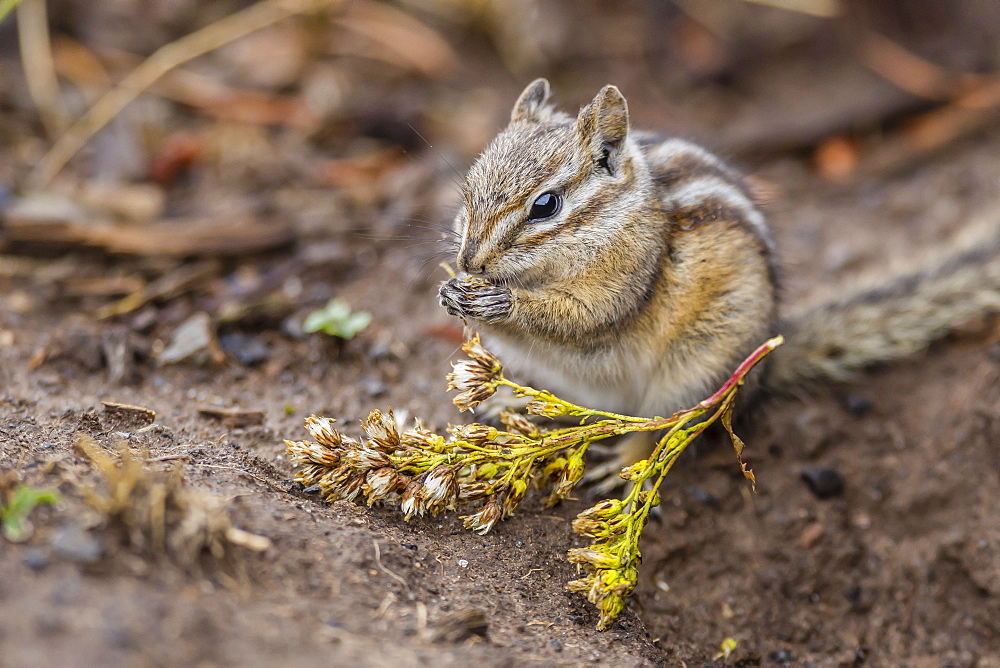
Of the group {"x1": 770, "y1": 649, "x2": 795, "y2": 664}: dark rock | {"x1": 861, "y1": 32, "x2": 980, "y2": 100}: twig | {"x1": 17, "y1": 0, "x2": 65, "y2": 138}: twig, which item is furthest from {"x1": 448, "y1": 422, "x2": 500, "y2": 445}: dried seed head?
{"x1": 861, "y1": 32, "x2": 980, "y2": 100}: twig

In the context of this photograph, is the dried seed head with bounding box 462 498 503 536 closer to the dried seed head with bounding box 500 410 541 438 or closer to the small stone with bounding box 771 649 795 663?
the dried seed head with bounding box 500 410 541 438

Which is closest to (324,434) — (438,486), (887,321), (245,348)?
(438,486)

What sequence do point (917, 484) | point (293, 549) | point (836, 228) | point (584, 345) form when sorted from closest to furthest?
point (293, 549), point (584, 345), point (917, 484), point (836, 228)

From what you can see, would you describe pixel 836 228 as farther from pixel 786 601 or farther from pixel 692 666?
pixel 692 666

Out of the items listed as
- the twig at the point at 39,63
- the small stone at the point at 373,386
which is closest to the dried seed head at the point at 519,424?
the small stone at the point at 373,386

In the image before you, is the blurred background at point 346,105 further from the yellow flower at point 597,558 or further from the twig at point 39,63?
the yellow flower at point 597,558

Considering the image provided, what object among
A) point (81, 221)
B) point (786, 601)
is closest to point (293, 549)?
point (786, 601)
